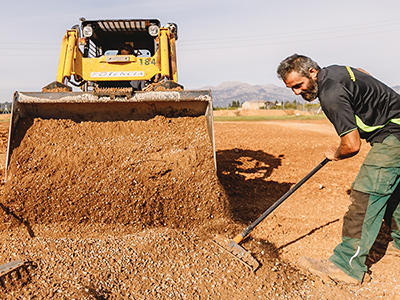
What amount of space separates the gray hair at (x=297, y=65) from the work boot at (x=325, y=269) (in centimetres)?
170

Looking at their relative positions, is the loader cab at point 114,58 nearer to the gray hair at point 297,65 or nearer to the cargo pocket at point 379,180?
the gray hair at point 297,65

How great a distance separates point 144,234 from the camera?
3.35 meters

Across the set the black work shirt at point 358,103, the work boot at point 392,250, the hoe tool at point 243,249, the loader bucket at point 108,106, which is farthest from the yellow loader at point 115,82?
the work boot at point 392,250

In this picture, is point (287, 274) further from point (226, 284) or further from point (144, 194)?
point (144, 194)

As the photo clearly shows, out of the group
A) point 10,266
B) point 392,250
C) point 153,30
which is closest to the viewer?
point 10,266

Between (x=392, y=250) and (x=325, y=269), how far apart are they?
940 mm

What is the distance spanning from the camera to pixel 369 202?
9.37 ft

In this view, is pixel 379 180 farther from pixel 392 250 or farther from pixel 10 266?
pixel 10 266

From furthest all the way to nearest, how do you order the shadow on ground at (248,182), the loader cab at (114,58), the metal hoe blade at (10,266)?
the loader cab at (114,58) < the shadow on ground at (248,182) < the metal hoe blade at (10,266)

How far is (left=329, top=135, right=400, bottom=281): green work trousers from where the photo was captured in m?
2.83

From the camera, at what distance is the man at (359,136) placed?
2.79 meters

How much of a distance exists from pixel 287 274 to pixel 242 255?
0.42m

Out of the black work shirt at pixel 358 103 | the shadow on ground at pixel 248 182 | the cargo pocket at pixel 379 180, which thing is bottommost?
the shadow on ground at pixel 248 182

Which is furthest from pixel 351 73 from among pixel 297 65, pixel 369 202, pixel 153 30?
pixel 153 30
